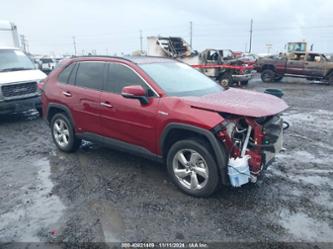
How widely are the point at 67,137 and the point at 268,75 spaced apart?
52.9 feet

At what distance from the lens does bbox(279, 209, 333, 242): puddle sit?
119 inches

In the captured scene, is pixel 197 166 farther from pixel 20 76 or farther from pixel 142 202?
pixel 20 76

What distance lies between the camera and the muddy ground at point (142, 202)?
3.11 metres

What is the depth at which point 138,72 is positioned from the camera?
4.17 meters

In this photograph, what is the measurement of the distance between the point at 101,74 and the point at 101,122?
769 millimetres

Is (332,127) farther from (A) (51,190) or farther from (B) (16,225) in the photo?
(B) (16,225)

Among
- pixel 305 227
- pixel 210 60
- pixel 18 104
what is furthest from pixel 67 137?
pixel 210 60

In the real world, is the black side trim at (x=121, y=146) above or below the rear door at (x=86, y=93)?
below

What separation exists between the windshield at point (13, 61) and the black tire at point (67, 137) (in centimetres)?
388

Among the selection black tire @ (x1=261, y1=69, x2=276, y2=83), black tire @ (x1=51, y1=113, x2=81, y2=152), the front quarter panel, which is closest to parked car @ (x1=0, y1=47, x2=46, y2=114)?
black tire @ (x1=51, y1=113, x2=81, y2=152)

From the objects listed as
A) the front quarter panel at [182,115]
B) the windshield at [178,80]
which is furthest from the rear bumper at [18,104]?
the front quarter panel at [182,115]

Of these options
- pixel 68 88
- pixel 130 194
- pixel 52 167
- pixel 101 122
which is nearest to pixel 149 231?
pixel 130 194

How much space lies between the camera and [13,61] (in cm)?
872

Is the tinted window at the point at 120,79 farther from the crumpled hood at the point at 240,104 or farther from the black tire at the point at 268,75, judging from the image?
the black tire at the point at 268,75
